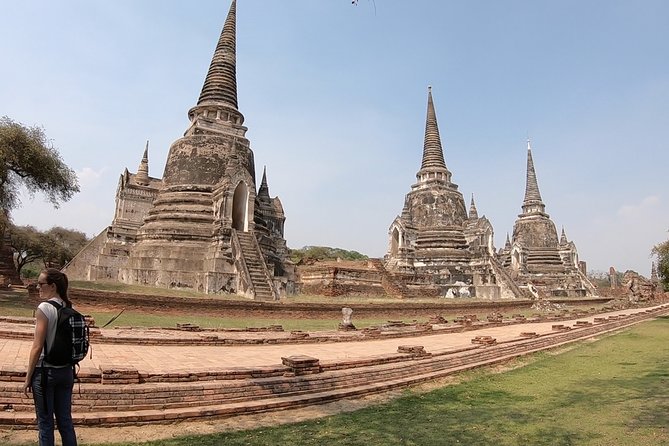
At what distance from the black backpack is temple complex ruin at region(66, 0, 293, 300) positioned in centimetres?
1658

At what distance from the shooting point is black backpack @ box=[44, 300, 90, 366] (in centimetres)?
371

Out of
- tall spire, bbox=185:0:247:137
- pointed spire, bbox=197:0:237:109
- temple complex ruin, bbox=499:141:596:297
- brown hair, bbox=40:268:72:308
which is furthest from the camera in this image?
temple complex ruin, bbox=499:141:596:297

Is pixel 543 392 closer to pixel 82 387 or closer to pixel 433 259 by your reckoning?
pixel 82 387

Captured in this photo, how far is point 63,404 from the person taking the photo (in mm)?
3781

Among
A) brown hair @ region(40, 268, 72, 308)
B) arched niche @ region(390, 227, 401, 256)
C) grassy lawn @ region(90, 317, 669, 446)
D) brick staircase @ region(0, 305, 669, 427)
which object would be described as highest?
arched niche @ region(390, 227, 401, 256)

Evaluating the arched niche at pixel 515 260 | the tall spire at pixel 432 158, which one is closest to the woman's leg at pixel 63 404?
the tall spire at pixel 432 158

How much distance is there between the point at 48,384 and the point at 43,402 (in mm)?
135

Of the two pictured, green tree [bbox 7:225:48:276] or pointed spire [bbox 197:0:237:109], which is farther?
green tree [bbox 7:225:48:276]

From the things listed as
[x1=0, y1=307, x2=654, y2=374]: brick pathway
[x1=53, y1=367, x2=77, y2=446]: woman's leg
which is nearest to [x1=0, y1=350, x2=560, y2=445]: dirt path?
[x1=53, y1=367, x2=77, y2=446]: woman's leg

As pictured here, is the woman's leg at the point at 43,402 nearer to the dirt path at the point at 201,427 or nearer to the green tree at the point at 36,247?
the dirt path at the point at 201,427

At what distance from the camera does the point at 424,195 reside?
133 ft

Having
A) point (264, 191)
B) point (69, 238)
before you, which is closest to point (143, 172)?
point (264, 191)

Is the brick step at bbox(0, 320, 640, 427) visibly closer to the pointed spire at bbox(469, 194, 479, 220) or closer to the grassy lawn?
the grassy lawn

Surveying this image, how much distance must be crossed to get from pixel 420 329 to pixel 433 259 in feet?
71.3
